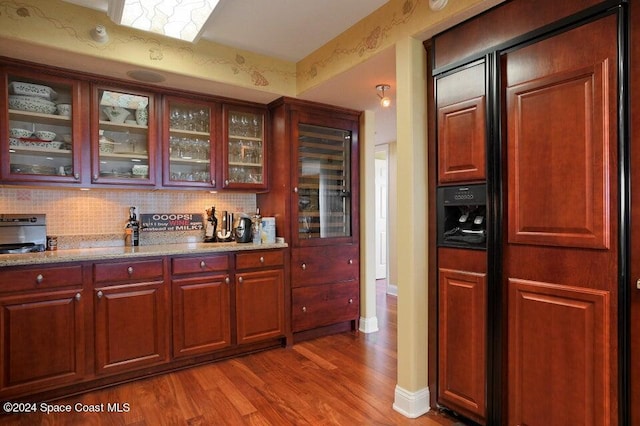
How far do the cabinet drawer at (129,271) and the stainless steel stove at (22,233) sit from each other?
652 mm

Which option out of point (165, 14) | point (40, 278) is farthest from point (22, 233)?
point (165, 14)

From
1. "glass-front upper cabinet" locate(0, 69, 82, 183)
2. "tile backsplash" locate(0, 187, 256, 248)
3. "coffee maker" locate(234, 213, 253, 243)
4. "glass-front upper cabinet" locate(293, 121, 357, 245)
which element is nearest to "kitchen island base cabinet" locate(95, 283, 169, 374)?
"tile backsplash" locate(0, 187, 256, 248)

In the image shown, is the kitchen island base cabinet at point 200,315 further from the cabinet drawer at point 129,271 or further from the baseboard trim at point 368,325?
the baseboard trim at point 368,325

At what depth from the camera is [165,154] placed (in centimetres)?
301

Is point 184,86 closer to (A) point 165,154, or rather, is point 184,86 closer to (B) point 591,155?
(A) point 165,154

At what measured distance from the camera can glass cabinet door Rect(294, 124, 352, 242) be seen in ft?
11.3

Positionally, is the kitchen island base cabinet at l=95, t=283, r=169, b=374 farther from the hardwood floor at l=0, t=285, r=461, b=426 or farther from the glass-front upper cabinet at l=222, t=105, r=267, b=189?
the glass-front upper cabinet at l=222, t=105, r=267, b=189

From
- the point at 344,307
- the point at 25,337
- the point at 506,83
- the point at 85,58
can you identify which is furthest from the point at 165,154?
the point at 506,83

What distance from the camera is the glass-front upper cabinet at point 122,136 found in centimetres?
275

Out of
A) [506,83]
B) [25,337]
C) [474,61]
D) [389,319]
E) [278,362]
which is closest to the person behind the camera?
[506,83]

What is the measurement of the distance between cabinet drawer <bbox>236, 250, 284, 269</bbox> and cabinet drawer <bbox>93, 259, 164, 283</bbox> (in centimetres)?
62

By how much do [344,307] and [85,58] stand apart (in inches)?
116

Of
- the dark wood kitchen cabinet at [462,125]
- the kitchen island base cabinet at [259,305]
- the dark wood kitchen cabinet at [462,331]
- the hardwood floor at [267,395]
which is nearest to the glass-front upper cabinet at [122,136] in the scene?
the kitchen island base cabinet at [259,305]

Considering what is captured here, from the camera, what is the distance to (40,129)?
8.66ft
